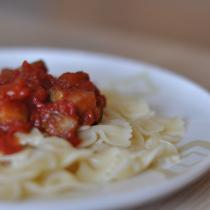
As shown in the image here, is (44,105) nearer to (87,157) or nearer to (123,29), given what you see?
(87,157)

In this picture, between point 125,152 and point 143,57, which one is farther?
point 143,57

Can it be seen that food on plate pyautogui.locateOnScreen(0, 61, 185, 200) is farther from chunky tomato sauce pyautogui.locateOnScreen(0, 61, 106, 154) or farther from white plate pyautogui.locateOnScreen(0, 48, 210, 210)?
white plate pyautogui.locateOnScreen(0, 48, 210, 210)

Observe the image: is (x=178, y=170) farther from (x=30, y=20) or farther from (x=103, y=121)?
(x=30, y=20)

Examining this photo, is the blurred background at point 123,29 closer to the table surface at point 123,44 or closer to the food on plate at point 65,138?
the table surface at point 123,44

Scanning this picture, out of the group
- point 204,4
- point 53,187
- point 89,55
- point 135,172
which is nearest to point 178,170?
point 135,172

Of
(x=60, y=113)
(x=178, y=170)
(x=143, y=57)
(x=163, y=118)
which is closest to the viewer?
(x=178, y=170)
